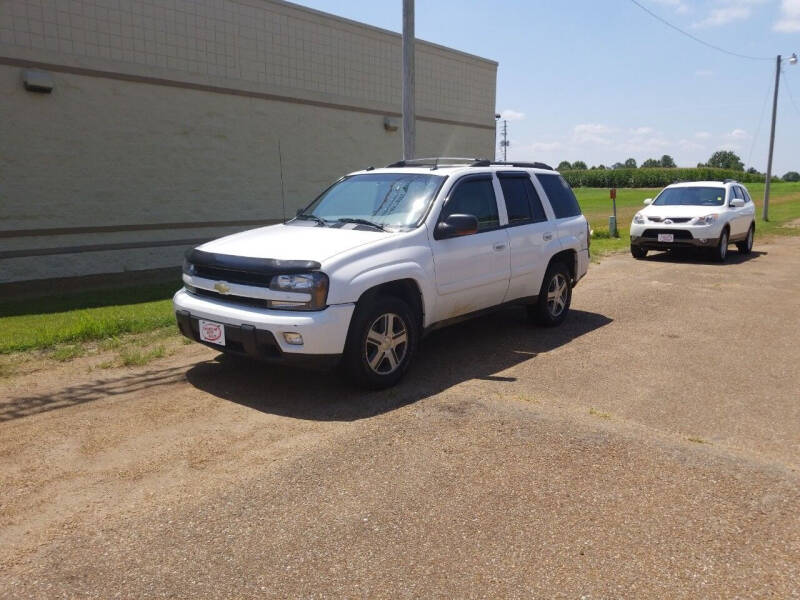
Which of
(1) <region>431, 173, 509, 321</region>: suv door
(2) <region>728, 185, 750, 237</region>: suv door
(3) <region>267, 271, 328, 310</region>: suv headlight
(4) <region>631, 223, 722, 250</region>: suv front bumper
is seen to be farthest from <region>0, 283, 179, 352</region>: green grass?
(2) <region>728, 185, 750, 237</region>: suv door

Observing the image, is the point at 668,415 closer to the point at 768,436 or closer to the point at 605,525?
the point at 768,436

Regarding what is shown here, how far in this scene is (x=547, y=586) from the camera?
2908 millimetres

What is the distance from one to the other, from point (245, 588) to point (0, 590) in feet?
3.37

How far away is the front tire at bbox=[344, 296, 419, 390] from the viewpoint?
514cm

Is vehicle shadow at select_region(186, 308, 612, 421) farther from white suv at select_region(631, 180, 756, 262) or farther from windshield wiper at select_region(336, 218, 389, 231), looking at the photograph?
white suv at select_region(631, 180, 756, 262)

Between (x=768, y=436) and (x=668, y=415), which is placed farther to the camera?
(x=668, y=415)

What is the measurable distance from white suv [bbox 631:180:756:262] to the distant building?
6.40 meters

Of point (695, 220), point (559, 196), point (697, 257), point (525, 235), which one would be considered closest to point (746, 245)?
point (697, 257)

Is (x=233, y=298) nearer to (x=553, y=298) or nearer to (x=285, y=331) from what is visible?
(x=285, y=331)

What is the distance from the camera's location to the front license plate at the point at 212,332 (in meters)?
5.18

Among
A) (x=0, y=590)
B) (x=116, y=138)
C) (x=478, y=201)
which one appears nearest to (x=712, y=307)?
(x=478, y=201)

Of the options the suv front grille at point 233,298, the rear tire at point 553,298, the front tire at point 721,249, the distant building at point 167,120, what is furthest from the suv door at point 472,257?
the front tire at point 721,249

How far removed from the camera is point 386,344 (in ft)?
17.7

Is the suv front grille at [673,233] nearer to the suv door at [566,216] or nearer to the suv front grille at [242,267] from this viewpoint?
the suv door at [566,216]
